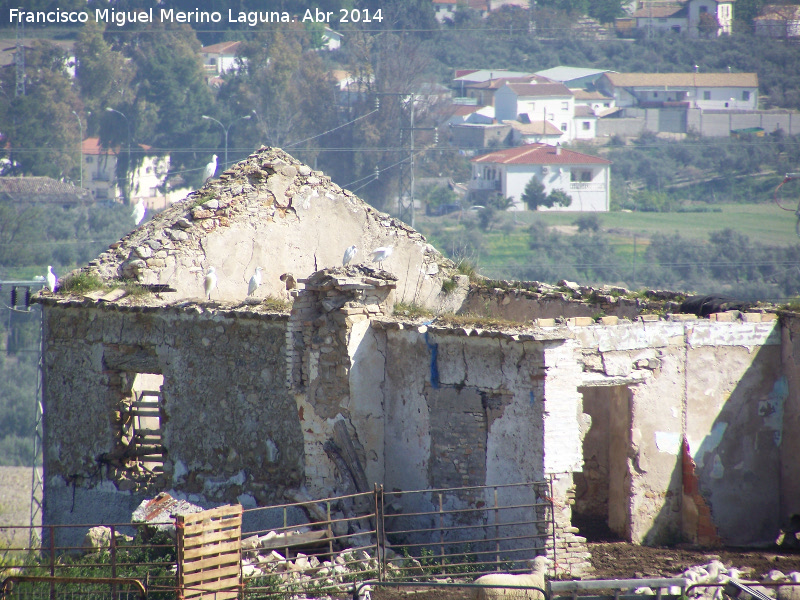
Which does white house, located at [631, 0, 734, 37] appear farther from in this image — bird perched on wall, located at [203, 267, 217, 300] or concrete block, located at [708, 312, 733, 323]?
concrete block, located at [708, 312, 733, 323]

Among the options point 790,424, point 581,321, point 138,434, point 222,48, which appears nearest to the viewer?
point 581,321

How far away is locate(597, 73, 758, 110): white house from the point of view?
70.9 metres

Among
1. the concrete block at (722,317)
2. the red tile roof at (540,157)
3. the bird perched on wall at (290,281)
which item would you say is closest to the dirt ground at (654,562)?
the concrete block at (722,317)

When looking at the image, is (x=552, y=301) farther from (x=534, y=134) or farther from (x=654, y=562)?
(x=534, y=134)

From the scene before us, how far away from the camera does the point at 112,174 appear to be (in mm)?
63531

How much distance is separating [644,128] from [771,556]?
206ft

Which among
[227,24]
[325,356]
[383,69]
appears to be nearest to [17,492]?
[325,356]

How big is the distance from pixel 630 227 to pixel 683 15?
93.3 ft

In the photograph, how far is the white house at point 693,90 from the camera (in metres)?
70.9

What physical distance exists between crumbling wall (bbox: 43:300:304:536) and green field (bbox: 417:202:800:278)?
4061cm

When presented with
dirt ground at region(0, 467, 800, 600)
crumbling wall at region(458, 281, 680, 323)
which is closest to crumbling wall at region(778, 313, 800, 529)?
dirt ground at region(0, 467, 800, 600)

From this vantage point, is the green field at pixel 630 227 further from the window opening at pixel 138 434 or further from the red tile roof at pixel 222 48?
the window opening at pixel 138 434

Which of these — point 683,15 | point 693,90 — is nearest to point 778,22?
point 683,15

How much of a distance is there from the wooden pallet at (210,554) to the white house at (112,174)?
5362 centimetres
